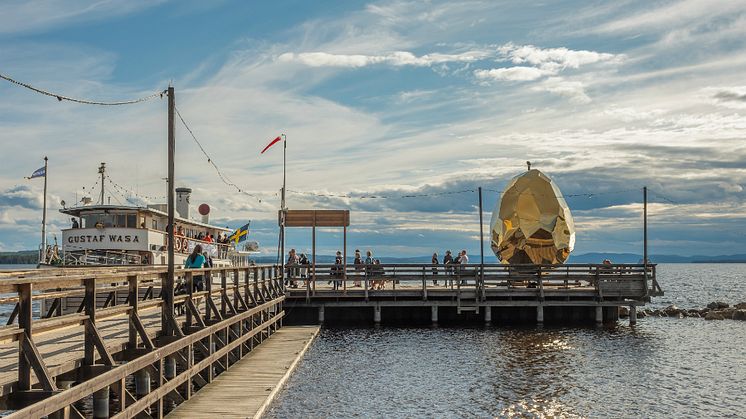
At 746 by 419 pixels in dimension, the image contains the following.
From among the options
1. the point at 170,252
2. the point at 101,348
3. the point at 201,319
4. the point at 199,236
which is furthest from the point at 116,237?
the point at 101,348

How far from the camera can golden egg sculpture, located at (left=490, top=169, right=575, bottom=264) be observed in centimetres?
4059

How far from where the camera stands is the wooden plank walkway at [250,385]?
14867 mm

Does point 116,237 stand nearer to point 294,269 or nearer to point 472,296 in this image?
point 294,269

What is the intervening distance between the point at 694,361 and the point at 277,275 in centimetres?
1714

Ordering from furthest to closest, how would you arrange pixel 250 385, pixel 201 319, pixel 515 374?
1. pixel 515 374
2. pixel 250 385
3. pixel 201 319

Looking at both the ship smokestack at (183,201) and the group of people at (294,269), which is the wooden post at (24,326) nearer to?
the group of people at (294,269)

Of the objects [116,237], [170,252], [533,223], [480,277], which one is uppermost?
[533,223]

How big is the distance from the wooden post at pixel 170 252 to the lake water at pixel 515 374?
288cm

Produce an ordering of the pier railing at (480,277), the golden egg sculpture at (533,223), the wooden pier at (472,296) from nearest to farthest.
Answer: the wooden pier at (472,296) < the pier railing at (480,277) < the golden egg sculpture at (533,223)

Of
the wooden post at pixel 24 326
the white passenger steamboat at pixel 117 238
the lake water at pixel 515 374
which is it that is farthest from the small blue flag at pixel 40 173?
the wooden post at pixel 24 326

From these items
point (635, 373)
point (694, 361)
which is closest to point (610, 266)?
point (694, 361)

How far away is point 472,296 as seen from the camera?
1366 inches

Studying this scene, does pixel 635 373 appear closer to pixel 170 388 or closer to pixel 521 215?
pixel 170 388

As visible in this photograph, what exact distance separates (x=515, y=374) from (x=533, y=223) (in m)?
19.8
